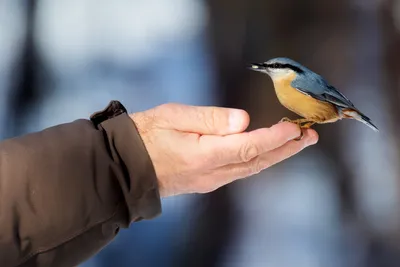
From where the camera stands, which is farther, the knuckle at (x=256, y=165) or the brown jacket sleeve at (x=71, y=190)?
the knuckle at (x=256, y=165)

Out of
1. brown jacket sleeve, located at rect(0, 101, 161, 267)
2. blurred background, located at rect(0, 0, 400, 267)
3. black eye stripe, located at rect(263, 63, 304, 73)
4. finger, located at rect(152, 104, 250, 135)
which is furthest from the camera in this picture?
blurred background, located at rect(0, 0, 400, 267)

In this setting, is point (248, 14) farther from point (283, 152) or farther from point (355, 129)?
point (283, 152)

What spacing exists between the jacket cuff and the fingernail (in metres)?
0.12

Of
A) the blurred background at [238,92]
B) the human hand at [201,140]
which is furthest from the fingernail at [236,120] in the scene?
the blurred background at [238,92]

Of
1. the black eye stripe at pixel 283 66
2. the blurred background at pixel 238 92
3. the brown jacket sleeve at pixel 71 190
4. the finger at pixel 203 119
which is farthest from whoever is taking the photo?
the blurred background at pixel 238 92

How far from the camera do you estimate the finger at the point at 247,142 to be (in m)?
0.67

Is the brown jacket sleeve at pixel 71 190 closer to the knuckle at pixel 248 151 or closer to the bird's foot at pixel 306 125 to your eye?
the knuckle at pixel 248 151

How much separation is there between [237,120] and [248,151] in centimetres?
4

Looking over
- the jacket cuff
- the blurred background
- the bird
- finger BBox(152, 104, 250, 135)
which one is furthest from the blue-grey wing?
the blurred background

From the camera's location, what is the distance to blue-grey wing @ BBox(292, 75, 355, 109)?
76cm

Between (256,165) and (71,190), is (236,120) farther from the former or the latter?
(71,190)

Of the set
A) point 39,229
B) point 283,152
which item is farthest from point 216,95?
point 39,229

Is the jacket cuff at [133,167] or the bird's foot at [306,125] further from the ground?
the bird's foot at [306,125]

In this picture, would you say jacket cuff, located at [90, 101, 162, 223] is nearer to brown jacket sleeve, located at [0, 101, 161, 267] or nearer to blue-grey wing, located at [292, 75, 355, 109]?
brown jacket sleeve, located at [0, 101, 161, 267]
